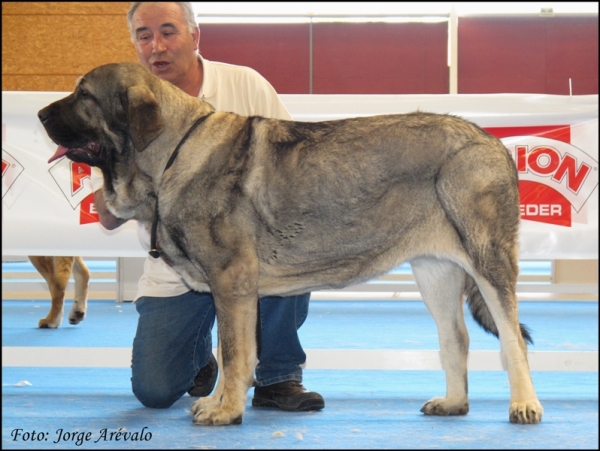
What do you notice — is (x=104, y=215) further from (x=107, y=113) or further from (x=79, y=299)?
(x=79, y=299)

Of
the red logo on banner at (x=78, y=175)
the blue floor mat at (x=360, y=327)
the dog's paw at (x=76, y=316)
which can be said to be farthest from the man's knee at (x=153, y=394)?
the dog's paw at (x=76, y=316)

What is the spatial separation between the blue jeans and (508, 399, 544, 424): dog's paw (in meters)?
1.06

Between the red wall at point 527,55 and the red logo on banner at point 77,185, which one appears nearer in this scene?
the red logo on banner at point 77,185

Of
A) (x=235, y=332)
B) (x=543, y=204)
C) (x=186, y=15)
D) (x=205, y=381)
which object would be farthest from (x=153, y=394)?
(x=543, y=204)

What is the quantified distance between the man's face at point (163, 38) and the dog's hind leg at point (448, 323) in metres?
1.57

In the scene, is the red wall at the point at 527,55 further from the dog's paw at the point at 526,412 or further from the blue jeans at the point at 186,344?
the dog's paw at the point at 526,412

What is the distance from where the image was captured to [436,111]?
402cm

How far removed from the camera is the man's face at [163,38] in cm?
353

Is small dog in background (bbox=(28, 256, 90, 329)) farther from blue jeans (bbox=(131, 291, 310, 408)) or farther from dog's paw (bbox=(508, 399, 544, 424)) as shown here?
dog's paw (bbox=(508, 399, 544, 424))

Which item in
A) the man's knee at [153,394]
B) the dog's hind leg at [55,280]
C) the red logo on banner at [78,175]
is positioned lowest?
the dog's hind leg at [55,280]

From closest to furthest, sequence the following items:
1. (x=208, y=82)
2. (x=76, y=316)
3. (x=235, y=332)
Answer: (x=235, y=332), (x=208, y=82), (x=76, y=316)

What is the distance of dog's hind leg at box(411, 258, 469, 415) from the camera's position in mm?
3012

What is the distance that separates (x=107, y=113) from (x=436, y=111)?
1974 mm

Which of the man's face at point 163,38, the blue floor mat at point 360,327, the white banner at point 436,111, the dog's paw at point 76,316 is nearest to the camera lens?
the man's face at point 163,38
